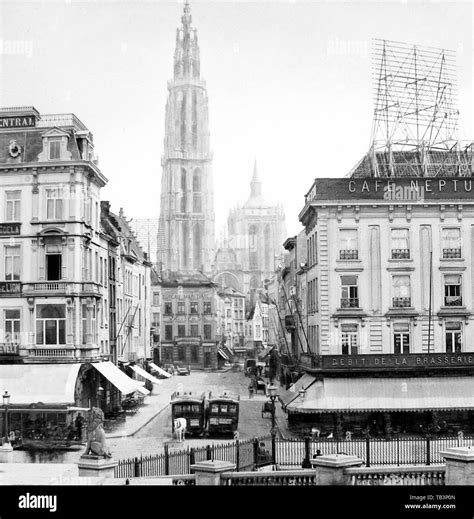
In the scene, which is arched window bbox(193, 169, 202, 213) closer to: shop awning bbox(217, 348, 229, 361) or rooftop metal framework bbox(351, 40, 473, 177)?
rooftop metal framework bbox(351, 40, 473, 177)

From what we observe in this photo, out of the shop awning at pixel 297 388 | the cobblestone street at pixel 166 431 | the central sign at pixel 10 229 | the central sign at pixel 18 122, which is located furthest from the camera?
the shop awning at pixel 297 388

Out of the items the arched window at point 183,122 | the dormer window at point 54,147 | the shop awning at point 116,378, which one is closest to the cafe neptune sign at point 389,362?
the shop awning at point 116,378

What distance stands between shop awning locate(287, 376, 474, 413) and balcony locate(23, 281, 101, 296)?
7278 mm

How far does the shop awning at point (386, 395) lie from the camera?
95.4 ft

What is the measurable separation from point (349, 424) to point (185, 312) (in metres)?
41.9

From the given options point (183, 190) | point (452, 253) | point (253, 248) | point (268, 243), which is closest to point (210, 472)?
point (452, 253)

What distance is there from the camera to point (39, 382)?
91.3 ft

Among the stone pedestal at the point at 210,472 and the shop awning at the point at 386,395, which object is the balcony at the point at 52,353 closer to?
the shop awning at the point at 386,395

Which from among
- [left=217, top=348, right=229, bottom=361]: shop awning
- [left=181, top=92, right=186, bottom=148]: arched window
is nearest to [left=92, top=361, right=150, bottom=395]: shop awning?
[left=181, top=92, right=186, bottom=148]: arched window

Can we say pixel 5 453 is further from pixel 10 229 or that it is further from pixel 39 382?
pixel 10 229

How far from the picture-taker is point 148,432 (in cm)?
3080

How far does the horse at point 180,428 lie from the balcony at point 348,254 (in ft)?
24.5

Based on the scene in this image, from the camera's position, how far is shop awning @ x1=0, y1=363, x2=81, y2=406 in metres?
26.7

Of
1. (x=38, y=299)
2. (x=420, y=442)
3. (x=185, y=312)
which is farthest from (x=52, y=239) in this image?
(x=185, y=312)
